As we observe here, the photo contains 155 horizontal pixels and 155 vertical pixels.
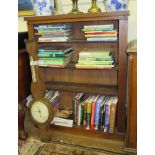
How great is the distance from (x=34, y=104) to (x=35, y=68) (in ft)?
1.06

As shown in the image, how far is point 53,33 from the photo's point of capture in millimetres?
1851

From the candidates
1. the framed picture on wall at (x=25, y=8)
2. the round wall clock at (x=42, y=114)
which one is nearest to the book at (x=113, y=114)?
the round wall clock at (x=42, y=114)

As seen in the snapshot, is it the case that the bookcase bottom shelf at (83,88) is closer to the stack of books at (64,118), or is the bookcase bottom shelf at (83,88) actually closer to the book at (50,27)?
the stack of books at (64,118)

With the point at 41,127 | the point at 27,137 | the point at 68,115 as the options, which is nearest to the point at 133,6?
the point at 68,115

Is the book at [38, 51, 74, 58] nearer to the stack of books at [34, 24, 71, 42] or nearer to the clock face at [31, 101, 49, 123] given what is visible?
the stack of books at [34, 24, 71, 42]

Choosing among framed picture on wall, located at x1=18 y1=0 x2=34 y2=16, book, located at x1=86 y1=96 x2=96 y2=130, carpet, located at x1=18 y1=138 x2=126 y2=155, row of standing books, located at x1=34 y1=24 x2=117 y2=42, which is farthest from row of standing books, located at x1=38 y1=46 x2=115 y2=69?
carpet, located at x1=18 y1=138 x2=126 y2=155

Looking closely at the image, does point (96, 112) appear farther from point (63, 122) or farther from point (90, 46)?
point (90, 46)

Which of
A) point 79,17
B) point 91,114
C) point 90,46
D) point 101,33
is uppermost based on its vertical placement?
point 79,17

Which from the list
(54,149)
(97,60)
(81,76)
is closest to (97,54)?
(97,60)

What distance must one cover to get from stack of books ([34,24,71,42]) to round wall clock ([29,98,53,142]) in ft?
1.77

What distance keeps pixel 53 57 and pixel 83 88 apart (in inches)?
15.6
